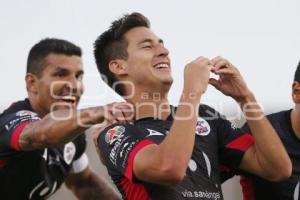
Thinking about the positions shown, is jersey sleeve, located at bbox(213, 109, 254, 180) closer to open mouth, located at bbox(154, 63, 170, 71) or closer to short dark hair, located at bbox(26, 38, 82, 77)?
open mouth, located at bbox(154, 63, 170, 71)

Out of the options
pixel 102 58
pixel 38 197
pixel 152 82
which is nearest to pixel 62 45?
pixel 102 58

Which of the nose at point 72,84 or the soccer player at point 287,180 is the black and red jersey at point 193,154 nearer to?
the soccer player at point 287,180

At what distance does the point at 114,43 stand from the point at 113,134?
71 cm

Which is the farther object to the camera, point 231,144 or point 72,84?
point 72,84

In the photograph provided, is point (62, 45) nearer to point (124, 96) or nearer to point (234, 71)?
point (124, 96)

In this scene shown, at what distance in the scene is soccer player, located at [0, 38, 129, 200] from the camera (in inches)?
78.0

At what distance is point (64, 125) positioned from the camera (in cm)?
195

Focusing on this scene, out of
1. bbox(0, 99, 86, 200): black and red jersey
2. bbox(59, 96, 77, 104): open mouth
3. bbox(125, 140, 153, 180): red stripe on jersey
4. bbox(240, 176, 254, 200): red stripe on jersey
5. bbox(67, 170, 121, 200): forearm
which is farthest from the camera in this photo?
bbox(59, 96, 77, 104): open mouth

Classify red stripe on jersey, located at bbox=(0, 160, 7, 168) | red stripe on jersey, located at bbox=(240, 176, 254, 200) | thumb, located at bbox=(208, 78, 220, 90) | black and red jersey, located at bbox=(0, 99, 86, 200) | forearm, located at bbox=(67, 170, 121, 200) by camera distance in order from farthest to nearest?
forearm, located at bbox=(67, 170, 121, 200) < red stripe on jersey, located at bbox=(0, 160, 7, 168) < black and red jersey, located at bbox=(0, 99, 86, 200) < red stripe on jersey, located at bbox=(240, 176, 254, 200) < thumb, located at bbox=(208, 78, 220, 90)

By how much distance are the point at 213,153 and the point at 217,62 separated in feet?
1.34

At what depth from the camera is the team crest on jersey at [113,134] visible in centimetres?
218

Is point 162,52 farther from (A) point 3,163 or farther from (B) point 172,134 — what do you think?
(A) point 3,163

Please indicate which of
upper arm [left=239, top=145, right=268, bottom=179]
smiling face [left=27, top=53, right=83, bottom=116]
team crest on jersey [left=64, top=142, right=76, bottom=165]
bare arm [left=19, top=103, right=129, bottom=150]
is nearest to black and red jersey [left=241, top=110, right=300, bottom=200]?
upper arm [left=239, top=145, right=268, bottom=179]

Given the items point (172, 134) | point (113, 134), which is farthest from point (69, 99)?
point (172, 134)
